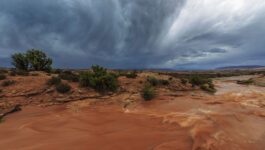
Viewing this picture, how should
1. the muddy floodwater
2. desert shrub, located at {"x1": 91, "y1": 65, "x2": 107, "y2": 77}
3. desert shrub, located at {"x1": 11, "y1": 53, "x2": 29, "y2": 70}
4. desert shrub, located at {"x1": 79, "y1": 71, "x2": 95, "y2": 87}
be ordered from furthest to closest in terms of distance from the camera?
desert shrub, located at {"x1": 11, "y1": 53, "x2": 29, "y2": 70}
desert shrub, located at {"x1": 91, "y1": 65, "x2": 107, "y2": 77}
desert shrub, located at {"x1": 79, "y1": 71, "x2": 95, "y2": 87}
the muddy floodwater

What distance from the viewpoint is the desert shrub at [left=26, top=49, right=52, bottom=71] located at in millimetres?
11680

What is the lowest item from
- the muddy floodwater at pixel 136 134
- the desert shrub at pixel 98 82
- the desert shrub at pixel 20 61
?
the muddy floodwater at pixel 136 134

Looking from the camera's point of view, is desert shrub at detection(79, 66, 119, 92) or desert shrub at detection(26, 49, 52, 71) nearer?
desert shrub at detection(79, 66, 119, 92)

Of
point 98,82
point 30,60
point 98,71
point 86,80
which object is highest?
point 30,60

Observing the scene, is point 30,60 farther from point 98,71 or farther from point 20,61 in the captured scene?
point 98,71

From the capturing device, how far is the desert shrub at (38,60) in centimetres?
1168

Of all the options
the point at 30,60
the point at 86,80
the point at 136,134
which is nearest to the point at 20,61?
the point at 30,60

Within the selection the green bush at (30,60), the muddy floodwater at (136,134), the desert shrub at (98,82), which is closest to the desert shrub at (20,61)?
the green bush at (30,60)

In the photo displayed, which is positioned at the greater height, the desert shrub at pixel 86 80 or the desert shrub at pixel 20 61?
the desert shrub at pixel 20 61

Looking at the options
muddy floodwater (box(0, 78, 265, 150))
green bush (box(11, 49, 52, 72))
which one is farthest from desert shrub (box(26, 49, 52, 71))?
muddy floodwater (box(0, 78, 265, 150))

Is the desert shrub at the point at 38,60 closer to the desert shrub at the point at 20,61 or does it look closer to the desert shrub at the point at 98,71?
the desert shrub at the point at 20,61

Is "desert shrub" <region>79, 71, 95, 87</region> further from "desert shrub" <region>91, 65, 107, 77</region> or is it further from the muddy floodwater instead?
the muddy floodwater

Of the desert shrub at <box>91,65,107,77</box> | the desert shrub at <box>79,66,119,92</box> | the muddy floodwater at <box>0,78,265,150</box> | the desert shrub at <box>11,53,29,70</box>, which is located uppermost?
the desert shrub at <box>11,53,29,70</box>

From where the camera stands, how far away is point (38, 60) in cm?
1221
